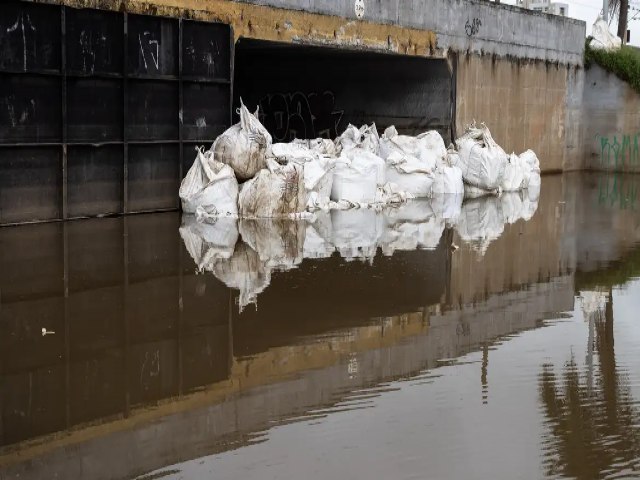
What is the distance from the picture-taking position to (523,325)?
275 inches

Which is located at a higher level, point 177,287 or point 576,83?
point 576,83

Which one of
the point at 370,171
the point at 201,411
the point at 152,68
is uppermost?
the point at 152,68

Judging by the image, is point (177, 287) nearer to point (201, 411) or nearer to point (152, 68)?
point (201, 411)

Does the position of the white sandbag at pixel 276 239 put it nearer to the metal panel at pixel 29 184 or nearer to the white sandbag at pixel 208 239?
the white sandbag at pixel 208 239

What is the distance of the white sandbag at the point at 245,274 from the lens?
764 centimetres

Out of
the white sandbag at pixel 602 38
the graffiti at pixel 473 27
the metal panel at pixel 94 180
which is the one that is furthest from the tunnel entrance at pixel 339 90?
the white sandbag at pixel 602 38

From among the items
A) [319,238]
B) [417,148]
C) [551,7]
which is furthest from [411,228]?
[551,7]

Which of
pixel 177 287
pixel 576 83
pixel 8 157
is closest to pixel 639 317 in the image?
pixel 177 287

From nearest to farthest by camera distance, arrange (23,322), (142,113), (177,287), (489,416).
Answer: (489,416) → (23,322) → (177,287) → (142,113)

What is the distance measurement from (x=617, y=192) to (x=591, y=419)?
15.1 meters

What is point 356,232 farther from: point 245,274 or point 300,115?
point 300,115

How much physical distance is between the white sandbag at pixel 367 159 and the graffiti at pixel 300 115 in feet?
22.8

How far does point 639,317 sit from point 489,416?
293cm

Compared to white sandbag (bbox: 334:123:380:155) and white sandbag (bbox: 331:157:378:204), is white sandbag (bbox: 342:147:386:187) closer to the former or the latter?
white sandbag (bbox: 331:157:378:204)
